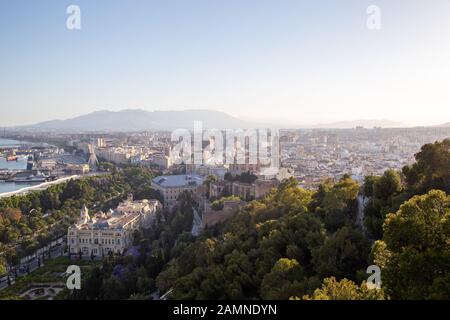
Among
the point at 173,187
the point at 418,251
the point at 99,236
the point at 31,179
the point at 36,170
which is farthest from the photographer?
the point at 36,170

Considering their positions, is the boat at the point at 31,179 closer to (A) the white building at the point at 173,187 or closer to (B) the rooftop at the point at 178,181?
(B) the rooftop at the point at 178,181

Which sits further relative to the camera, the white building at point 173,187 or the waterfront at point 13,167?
the waterfront at point 13,167

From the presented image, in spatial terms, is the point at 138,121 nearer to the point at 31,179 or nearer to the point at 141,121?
the point at 141,121

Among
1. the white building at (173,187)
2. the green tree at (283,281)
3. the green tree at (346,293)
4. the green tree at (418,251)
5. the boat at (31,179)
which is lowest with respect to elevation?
the boat at (31,179)

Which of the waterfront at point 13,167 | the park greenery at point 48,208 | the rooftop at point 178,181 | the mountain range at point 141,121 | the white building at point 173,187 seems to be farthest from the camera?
the mountain range at point 141,121

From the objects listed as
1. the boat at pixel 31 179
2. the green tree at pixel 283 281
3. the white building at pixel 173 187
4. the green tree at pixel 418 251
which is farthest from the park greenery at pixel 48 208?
the green tree at pixel 418 251

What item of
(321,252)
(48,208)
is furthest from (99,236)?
(321,252)

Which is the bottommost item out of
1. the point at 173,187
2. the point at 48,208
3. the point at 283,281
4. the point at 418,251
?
the point at 48,208
